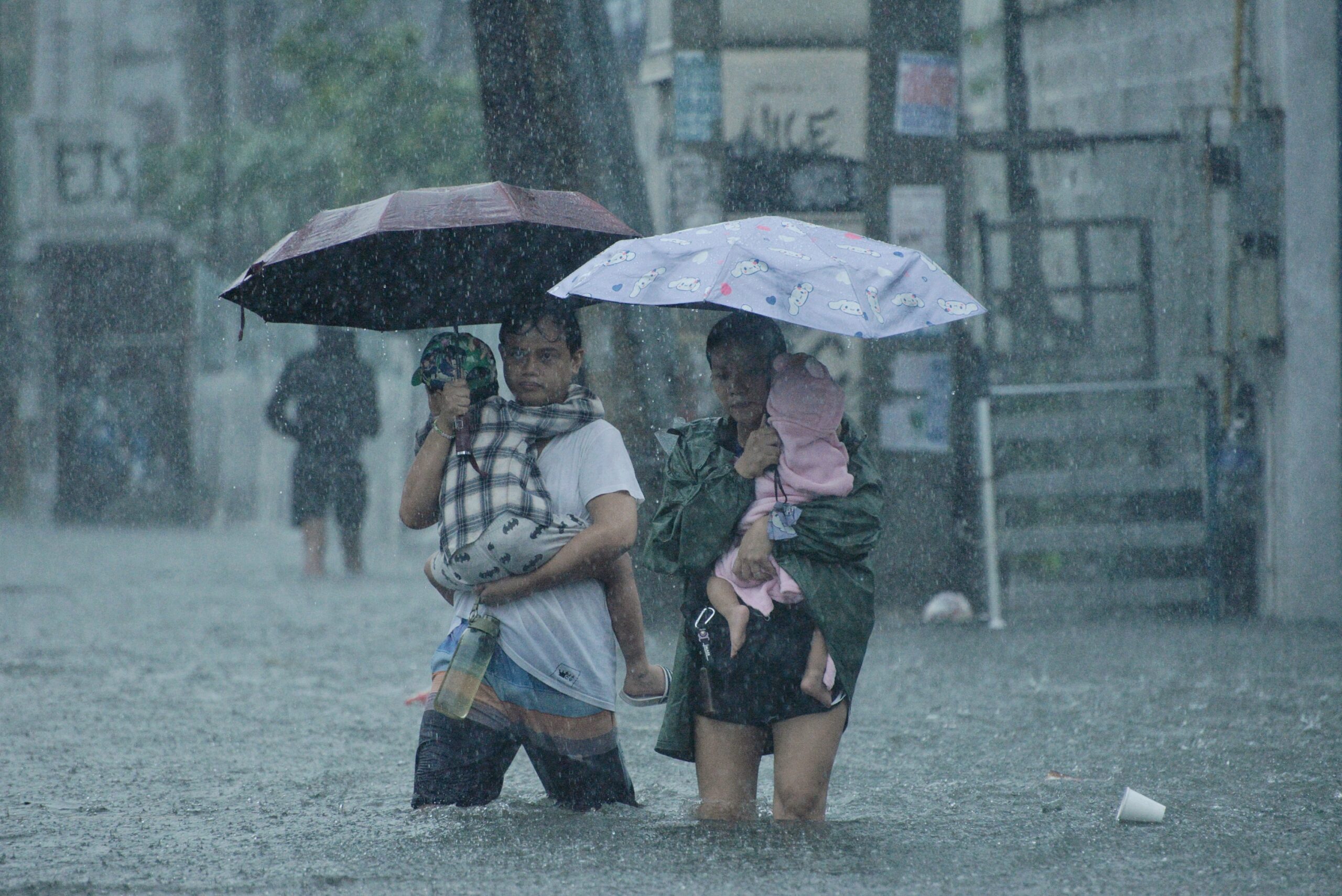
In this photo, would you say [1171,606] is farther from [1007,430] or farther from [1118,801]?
[1118,801]

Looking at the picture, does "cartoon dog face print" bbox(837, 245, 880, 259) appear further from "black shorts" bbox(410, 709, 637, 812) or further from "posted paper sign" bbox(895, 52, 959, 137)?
"posted paper sign" bbox(895, 52, 959, 137)

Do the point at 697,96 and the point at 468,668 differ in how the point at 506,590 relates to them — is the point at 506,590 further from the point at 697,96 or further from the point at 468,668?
the point at 697,96

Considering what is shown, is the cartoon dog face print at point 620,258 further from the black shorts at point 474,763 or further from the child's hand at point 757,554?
the black shorts at point 474,763

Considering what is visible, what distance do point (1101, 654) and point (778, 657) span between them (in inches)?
189

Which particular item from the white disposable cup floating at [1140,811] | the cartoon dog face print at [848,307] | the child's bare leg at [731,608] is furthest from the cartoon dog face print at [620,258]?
the white disposable cup floating at [1140,811]

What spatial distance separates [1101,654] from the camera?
861cm

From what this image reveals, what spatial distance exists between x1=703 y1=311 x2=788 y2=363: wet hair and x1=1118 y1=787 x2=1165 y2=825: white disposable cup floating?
5.49 ft

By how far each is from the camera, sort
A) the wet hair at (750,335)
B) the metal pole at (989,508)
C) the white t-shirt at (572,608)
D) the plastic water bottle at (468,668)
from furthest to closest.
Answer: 1. the metal pole at (989,508)
2. the white t-shirt at (572,608)
3. the plastic water bottle at (468,668)
4. the wet hair at (750,335)

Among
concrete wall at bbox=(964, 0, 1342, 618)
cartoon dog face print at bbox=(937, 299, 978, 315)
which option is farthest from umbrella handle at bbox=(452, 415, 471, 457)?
concrete wall at bbox=(964, 0, 1342, 618)

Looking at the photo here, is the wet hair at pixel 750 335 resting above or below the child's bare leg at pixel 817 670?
above

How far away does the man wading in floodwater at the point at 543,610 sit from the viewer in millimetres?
4469

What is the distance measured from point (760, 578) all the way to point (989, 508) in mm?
5613

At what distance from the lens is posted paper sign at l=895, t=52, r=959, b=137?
9594 mm

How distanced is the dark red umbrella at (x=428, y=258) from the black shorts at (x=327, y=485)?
8.02 meters
